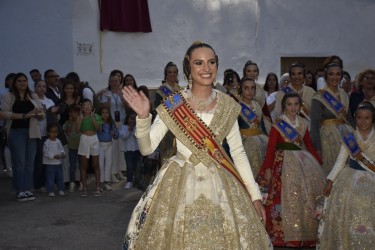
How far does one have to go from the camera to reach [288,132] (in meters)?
6.70

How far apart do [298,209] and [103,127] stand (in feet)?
13.9

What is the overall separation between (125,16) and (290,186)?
29.3 ft

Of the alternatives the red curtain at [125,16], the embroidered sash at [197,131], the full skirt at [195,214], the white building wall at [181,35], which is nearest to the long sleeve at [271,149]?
the embroidered sash at [197,131]

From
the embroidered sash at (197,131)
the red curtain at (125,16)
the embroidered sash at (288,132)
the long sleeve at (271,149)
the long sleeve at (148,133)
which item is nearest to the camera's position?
the long sleeve at (148,133)

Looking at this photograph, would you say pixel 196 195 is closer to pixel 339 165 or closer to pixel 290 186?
pixel 339 165

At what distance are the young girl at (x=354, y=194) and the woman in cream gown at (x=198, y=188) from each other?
184 cm

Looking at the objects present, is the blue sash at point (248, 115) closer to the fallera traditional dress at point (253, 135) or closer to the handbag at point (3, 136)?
the fallera traditional dress at point (253, 135)

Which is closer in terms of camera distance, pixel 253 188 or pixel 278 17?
pixel 253 188

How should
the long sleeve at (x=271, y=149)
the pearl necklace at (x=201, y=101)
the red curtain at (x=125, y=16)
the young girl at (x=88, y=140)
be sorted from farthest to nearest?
the red curtain at (x=125, y=16) < the young girl at (x=88, y=140) < the long sleeve at (x=271, y=149) < the pearl necklace at (x=201, y=101)

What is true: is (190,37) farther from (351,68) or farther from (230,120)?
(230,120)

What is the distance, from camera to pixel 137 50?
48.9 ft

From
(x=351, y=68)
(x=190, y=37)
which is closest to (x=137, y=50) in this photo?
(x=190, y=37)

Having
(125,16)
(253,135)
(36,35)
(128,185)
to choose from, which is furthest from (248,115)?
(36,35)

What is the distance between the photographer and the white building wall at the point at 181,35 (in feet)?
47.0
